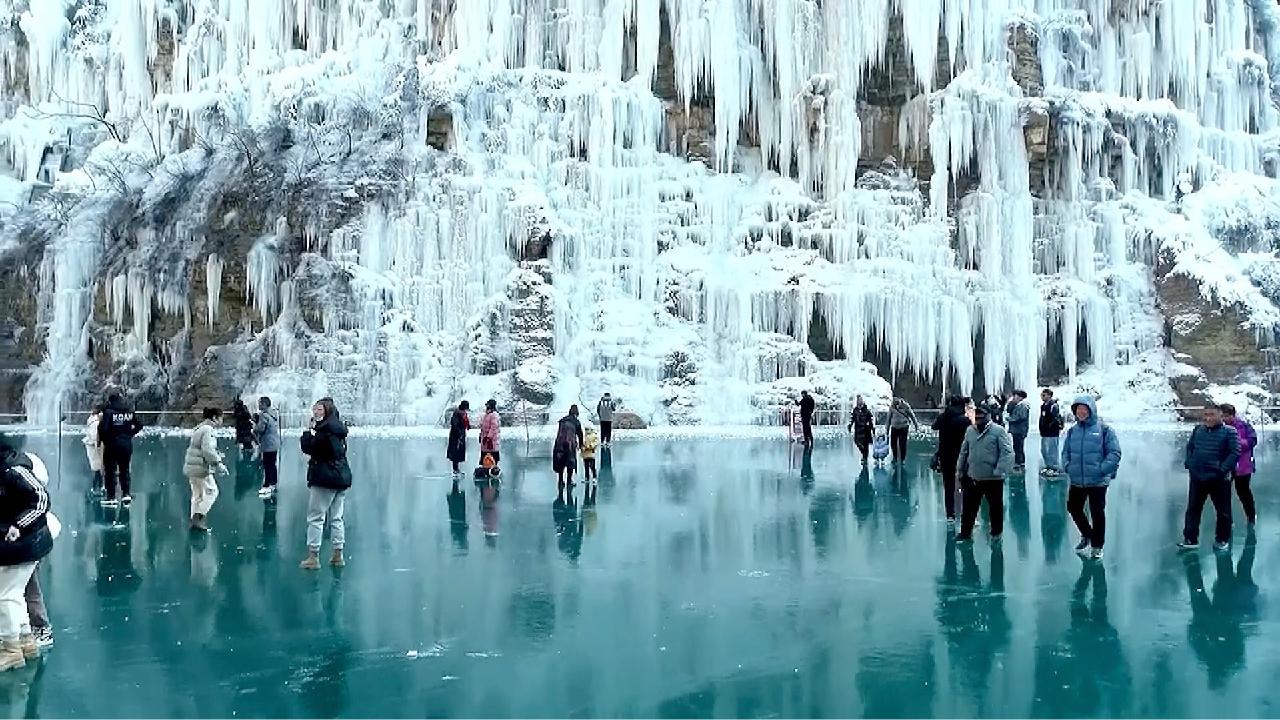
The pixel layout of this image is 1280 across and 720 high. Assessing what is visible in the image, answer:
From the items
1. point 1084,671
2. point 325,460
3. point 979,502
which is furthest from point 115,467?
point 1084,671

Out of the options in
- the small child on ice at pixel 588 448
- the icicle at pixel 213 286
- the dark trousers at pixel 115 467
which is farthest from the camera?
the icicle at pixel 213 286

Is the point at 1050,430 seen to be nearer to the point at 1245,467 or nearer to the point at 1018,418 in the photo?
the point at 1018,418

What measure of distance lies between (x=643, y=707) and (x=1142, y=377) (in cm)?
2765

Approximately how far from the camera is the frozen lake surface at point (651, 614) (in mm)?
5379

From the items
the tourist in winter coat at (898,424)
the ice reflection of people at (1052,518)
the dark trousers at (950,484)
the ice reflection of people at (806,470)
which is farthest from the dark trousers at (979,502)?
the tourist in winter coat at (898,424)

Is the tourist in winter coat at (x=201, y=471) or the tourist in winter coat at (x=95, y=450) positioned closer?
the tourist in winter coat at (x=201, y=471)

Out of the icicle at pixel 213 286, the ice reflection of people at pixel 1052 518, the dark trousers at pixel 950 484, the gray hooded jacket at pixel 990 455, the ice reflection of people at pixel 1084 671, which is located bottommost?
the ice reflection of people at pixel 1084 671

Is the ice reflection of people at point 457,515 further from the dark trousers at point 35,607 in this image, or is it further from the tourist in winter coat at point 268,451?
the dark trousers at point 35,607

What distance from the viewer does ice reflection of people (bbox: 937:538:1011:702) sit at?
226 inches

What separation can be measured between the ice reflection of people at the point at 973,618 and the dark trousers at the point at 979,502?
510 millimetres

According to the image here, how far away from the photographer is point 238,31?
118 feet

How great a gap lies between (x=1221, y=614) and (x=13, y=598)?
6826 mm

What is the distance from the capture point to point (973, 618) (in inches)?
270

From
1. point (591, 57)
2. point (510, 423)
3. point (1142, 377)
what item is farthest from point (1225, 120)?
point (510, 423)
